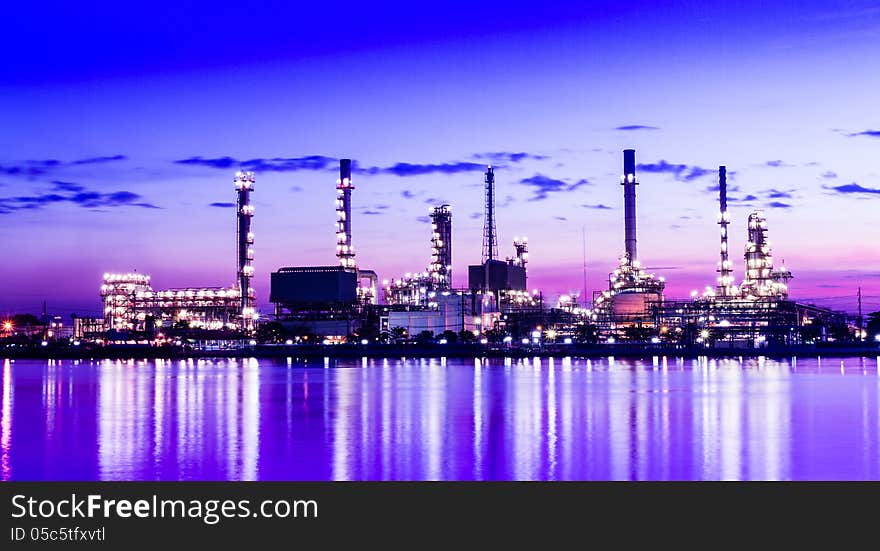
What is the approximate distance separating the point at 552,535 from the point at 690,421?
16.8 metres

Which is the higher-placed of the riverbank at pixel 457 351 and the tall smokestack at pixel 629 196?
the tall smokestack at pixel 629 196

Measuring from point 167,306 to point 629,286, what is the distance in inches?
1946

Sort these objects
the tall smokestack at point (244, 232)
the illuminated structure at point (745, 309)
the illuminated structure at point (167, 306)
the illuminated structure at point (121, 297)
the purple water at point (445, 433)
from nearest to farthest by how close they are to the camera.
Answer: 1. the purple water at point (445, 433)
2. the tall smokestack at point (244, 232)
3. the illuminated structure at point (745, 309)
4. the illuminated structure at point (167, 306)
5. the illuminated structure at point (121, 297)

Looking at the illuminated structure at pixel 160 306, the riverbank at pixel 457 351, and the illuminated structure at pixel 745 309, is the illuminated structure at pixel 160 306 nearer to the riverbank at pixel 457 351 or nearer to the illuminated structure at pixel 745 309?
the riverbank at pixel 457 351

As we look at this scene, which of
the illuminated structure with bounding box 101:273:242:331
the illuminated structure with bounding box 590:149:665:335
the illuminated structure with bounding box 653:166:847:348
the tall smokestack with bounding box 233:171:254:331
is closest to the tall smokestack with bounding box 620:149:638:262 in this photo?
the illuminated structure with bounding box 590:149:665:335

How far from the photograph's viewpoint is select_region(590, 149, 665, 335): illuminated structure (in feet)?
335

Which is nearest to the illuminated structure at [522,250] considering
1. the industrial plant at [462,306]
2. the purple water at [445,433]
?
the industrial plant at [462,306]

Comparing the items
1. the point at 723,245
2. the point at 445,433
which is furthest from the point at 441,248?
the point at 445,433

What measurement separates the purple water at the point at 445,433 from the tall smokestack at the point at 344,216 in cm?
5750

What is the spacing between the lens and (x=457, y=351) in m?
102

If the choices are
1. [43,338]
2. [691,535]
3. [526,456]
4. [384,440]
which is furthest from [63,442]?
[43,338]

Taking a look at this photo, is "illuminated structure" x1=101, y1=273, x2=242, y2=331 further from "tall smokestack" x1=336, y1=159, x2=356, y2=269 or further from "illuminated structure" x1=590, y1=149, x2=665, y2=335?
"illuminated structure" x1=590, y1=149, x2=665, y2=335

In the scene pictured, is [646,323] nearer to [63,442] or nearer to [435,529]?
[63,442]

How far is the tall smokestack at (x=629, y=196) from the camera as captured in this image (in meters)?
102
